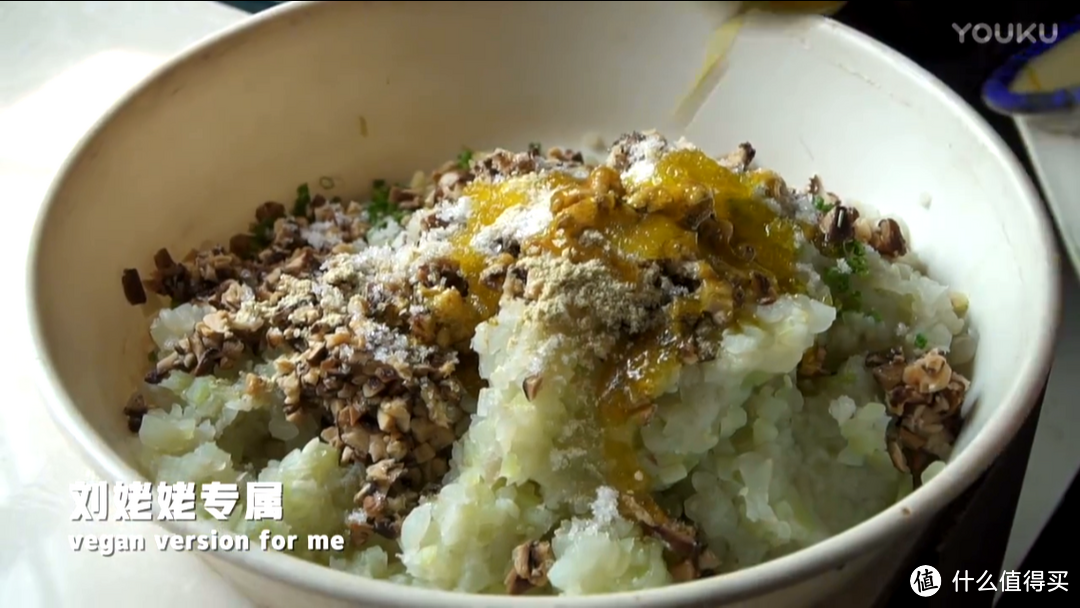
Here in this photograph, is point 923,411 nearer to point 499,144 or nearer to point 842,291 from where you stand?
point 842,291

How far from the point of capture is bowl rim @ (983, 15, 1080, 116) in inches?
61.5

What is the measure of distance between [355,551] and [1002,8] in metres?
1.40

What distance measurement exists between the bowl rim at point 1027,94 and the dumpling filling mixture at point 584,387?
411 mm

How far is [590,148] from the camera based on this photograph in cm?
191

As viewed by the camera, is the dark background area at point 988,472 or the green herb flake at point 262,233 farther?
the green herb flake at point 262,233

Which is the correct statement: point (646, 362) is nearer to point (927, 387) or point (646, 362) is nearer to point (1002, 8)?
point (927, 387)

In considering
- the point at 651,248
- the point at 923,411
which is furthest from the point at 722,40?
the point at 923,411

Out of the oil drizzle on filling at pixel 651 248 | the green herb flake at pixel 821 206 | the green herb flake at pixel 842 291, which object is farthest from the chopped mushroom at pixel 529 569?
the green herb flake at pixel 821 206

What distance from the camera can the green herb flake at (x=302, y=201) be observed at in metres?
1.78

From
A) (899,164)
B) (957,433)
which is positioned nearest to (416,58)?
(899,164)

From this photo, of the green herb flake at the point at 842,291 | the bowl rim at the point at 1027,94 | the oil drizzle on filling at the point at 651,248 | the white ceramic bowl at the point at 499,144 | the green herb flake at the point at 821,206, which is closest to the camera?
the white ceramic bowl at the point at 499,144

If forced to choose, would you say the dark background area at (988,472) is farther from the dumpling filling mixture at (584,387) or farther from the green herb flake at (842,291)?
the green herb flake at (842,291)

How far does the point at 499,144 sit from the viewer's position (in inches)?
76.1

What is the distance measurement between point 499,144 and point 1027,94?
0.97 m
